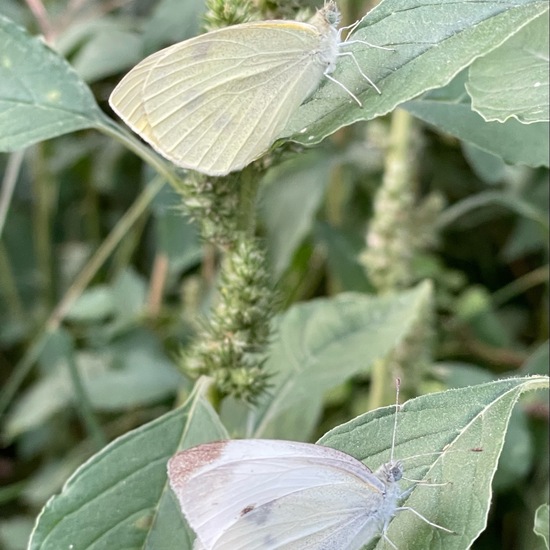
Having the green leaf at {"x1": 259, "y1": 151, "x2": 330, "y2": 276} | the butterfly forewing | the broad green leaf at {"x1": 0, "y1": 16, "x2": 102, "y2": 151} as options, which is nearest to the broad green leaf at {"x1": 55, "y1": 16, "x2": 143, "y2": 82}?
the green leaf at {"x1": 259, "y1": 151, "x2": 330, "y2": 276}

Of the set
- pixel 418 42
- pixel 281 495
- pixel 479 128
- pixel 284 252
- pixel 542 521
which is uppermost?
pixel 418 42

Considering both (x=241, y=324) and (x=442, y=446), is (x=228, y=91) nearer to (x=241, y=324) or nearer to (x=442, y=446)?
(x=241, y=324)

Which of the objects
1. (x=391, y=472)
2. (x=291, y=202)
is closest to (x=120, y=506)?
(x=391, y=472)

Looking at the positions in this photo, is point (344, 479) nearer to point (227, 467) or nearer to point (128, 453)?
point (227, 467)

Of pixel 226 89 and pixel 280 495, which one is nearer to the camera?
pixel 280 495

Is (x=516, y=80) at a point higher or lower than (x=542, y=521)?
higher

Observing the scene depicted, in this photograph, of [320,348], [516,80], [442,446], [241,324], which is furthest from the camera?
[320,348]

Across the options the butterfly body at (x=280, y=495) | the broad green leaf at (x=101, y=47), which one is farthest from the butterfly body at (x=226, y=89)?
the broad green leaf at (x=101, y=47)
